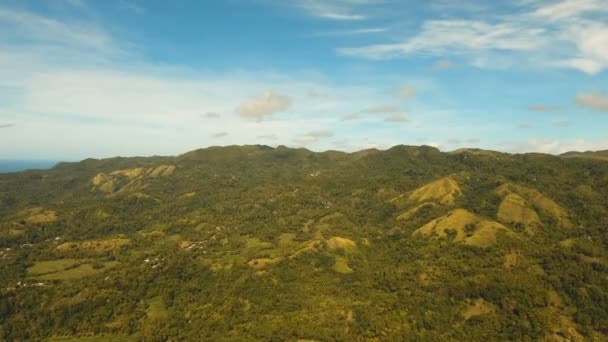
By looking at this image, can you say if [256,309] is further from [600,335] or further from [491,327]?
[600,335]

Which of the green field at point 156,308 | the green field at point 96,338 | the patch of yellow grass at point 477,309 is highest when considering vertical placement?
the patch of yellow grass at point 477,309

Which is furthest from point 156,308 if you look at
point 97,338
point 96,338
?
point 96,338

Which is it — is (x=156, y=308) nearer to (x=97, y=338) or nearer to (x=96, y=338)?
(x=97, y=338)

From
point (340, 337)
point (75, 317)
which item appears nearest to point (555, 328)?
point (340, 337)

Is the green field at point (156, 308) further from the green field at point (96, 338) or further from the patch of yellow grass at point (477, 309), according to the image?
the patch of yellow grass at point (477, 309)

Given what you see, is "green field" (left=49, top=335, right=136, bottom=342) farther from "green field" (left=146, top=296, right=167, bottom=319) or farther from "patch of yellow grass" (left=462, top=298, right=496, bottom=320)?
"patch of yellow grass" (left=462, top=298, right=496, bottom=320)

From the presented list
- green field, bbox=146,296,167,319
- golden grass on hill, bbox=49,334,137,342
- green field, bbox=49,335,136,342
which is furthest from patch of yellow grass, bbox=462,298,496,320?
green field, bbox=49,335,136,342

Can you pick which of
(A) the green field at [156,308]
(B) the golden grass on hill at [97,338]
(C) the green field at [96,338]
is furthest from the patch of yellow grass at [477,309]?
(C) the green field at [96,338]

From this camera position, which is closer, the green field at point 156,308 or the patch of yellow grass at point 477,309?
the patch of yellow grass at point 477,309
